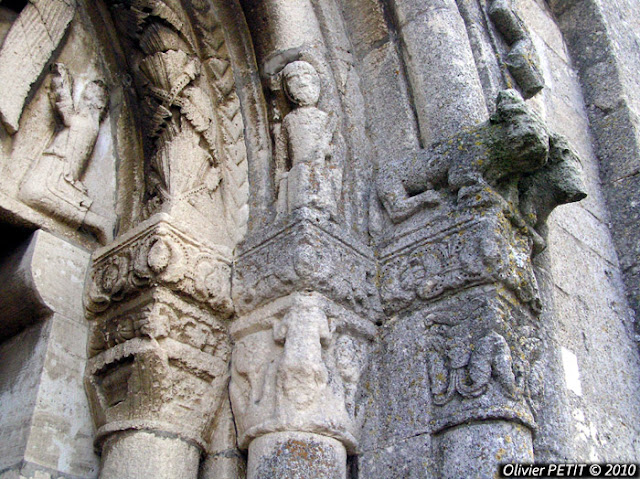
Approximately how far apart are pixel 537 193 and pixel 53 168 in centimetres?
208

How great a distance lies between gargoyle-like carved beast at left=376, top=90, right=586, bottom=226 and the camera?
8.87 feet

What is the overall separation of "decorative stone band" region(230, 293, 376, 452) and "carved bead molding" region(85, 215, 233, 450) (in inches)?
5.4

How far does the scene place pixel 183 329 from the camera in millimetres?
2758

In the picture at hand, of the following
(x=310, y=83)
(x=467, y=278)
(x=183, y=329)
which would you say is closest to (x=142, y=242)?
(x=183, y=329)

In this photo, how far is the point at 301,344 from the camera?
2553mm

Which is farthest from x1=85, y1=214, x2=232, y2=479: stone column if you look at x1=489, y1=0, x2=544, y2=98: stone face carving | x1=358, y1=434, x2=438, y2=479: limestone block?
x1=489, y1=0, x2=544, y2=98: stone face carving

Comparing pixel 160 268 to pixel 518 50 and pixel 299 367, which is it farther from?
pixel 518 50

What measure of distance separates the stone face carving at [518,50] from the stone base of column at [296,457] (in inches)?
87.4

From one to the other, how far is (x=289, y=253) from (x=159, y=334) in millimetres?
594

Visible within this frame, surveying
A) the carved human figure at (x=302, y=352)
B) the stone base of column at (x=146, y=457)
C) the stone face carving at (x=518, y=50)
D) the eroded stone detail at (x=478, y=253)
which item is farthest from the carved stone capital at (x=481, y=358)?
the stone face carving at (x=518, y=50)

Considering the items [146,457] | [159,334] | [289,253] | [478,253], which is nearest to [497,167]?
[478,253]

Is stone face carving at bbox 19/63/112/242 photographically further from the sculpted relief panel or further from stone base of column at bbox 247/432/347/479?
stone base of column at bbox 247/432/347/479

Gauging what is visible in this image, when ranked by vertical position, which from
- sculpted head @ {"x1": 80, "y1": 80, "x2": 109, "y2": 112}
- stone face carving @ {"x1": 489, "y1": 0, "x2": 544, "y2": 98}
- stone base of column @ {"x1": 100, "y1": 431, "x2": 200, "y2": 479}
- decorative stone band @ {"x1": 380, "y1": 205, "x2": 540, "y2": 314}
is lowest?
stone base of column @ {"x1": 100, "y1": 431, "x2": 200, "y2": 479}

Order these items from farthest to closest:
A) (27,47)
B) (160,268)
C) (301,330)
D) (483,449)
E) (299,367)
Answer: (27,47)
(160,268)
(301,330)
(299,367)
(483,449)
